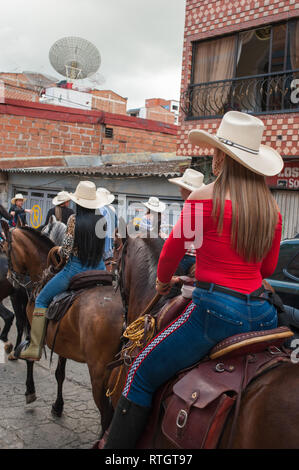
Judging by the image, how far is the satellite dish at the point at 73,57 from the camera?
78.7ft

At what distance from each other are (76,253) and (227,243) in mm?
2792

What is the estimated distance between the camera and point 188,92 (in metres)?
12.9

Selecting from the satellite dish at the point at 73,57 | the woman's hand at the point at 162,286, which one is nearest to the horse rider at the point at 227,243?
the woman's hand at the point at 162,286

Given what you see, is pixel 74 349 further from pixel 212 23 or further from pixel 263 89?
pixel 212 23

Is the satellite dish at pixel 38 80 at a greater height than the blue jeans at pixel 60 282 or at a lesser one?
greater

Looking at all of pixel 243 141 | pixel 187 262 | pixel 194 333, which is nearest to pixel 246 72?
pixel 187 262

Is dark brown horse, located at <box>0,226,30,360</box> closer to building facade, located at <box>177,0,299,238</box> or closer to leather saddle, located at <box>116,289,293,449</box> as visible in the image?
leather saddle, located at <box>116,289,293,449</box>

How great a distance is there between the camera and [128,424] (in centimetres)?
251

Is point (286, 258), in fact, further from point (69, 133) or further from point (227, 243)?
point (69, 133)

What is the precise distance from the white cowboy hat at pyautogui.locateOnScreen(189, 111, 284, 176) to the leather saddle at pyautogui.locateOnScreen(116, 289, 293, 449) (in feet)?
2.91

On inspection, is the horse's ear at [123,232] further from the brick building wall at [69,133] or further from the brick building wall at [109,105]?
the brick building wall at [109,105]

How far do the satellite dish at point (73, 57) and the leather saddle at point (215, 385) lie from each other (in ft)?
79.4

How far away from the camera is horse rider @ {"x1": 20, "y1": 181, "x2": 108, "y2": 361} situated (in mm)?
4598

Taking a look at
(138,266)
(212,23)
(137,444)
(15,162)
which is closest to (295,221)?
(212,23)
